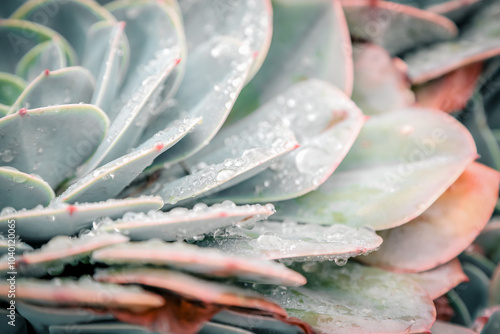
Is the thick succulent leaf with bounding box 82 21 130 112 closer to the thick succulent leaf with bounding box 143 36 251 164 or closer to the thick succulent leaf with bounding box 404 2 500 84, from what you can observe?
the thick succulent leaf with bounding box 143 36 251 164

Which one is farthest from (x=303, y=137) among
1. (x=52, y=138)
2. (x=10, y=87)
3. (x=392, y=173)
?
(x=10, y=87)

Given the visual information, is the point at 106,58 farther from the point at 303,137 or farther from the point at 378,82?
the point at 378,82

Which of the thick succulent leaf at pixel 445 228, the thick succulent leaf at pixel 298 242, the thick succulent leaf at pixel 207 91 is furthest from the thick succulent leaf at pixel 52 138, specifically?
the thick succulent leaf at pixel 445 228

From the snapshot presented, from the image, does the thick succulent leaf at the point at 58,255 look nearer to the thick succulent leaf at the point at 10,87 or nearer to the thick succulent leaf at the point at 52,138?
the thick succulent leaf at the point at 52,138

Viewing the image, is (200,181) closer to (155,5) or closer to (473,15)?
(155,5)

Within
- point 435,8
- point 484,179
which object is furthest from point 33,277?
point 435,8

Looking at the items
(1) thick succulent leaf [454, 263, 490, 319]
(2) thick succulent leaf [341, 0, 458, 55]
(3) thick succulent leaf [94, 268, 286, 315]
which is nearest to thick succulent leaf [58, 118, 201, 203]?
(3) thick succulent leaf [94, 268, 286, 315]
